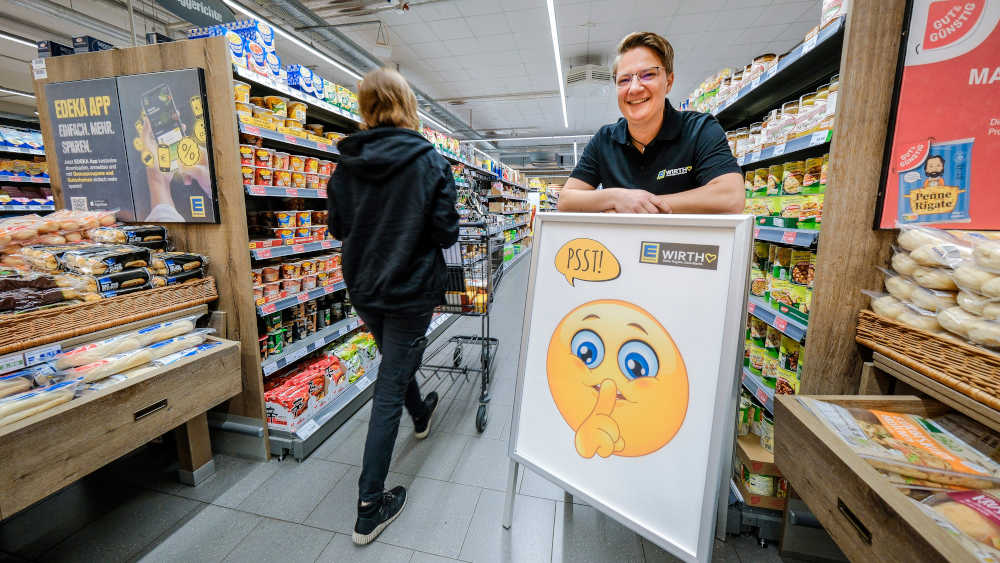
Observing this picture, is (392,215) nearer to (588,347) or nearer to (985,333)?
(588,347)

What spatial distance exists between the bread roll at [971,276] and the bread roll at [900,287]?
143mm

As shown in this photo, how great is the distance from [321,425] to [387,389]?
89 cm

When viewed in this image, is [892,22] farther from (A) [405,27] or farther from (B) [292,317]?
(A) [405,27]

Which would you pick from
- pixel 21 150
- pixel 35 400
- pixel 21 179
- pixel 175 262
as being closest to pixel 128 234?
pixel 175 262

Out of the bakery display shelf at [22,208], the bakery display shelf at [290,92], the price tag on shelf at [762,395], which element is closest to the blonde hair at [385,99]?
the bakery display shelf at [290,92]

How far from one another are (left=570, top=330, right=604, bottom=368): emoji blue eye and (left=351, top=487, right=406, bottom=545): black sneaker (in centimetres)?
116

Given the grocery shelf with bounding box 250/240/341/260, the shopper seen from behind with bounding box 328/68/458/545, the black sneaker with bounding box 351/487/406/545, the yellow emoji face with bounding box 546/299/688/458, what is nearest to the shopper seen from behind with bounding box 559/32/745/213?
the yellow emoji face with bounding box 546/299/688/458

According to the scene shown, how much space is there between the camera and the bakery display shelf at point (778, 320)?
1448mm

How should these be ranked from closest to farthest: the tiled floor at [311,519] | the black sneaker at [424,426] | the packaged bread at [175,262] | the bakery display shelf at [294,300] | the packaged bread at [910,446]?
the packaged bread at [910,446]
the tiled floor at [311,519]
the packaged bread at [175,262]
the bakery display shelf at [294,300]
the black sneaker at [424,426]

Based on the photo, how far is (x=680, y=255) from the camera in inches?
42.4

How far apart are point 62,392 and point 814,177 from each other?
297 centimetres

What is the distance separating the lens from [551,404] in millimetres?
1352

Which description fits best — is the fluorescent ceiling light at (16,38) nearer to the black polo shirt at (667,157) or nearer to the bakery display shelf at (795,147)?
the black polo shirt at (667,157)

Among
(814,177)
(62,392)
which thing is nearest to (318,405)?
(62,392)
